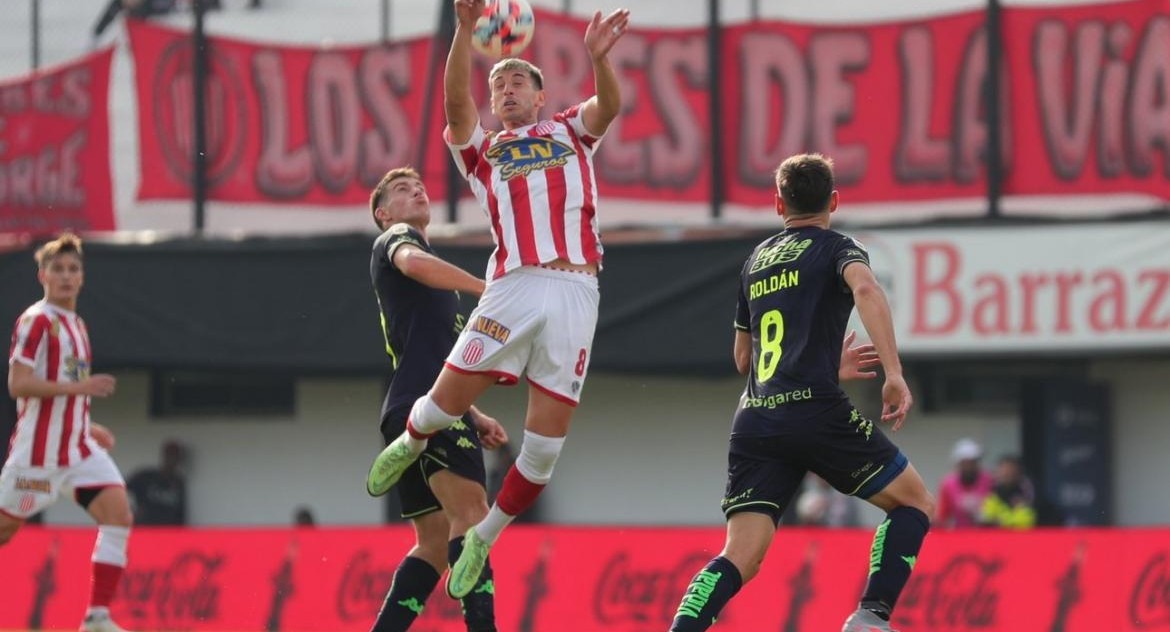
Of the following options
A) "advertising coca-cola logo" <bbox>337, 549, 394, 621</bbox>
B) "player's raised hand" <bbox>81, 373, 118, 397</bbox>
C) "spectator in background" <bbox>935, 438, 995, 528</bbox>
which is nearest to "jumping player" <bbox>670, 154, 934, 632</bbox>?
"player's raised hand" <bbox>81, 373, 118, 397</bbox>

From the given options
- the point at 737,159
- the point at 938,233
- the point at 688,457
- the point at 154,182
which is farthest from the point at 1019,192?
the point at 154,182

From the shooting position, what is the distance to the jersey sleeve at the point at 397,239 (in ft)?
27.1

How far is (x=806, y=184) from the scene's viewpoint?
24.5 ft

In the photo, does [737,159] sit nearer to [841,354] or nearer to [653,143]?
[653,143]

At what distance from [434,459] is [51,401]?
3.60 meters

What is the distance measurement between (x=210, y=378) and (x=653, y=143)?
235 inches

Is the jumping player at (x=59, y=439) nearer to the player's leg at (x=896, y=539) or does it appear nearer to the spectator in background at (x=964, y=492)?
the player's leg at (x=896, y=539)

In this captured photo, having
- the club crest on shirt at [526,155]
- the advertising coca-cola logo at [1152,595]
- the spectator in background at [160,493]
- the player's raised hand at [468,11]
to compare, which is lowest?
the spectator in background at [160,493]

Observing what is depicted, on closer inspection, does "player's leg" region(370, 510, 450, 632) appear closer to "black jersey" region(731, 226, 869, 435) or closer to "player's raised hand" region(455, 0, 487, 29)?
"black jersey" region(731, 226, 869, 435)

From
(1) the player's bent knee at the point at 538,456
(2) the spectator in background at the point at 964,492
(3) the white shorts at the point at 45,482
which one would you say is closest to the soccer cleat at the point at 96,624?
(3) the white shorts at the point at 45,482

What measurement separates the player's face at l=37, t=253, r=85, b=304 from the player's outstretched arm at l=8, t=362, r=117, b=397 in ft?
1.43

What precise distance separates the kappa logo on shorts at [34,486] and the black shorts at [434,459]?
3.11 m

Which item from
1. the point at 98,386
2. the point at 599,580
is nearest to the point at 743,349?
the point at 98,386

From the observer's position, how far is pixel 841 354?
7.51 meters
